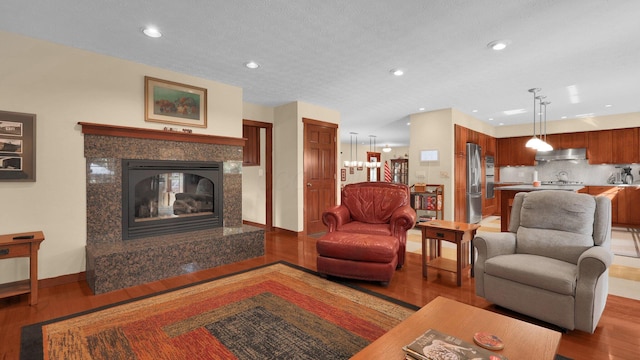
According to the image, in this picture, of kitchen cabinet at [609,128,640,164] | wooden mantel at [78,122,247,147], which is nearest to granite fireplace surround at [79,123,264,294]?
wooden mantel at [78,122,247,147]

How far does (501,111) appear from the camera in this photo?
6410 mm

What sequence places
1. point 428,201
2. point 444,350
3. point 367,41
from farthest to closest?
point 428,201 → point 367,41 → point 444,350

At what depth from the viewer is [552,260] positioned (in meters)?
2.49

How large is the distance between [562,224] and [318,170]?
406 centimetres

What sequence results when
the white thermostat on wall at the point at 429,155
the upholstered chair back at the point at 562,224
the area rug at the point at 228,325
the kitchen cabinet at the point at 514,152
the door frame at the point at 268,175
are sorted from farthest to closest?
1. the kitchen cabinet at the point at 514,152
2. the white thermostat on wall at the point at 429,155
3. the door frame at the point at 268,175
4. the upholstered chair back at the point at 562,224
5. the area rug at the point at 228,325

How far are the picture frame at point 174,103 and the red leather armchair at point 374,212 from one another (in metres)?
2.35

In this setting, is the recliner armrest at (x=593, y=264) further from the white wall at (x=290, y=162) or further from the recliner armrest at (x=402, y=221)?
the white wall at (x=290, y=162)

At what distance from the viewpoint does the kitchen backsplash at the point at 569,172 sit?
720cm

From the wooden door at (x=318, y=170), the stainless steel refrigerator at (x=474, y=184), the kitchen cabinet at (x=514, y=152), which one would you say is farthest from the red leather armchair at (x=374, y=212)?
the kitchen cabinet at (x=514, y=152)

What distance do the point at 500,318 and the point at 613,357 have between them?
103cm

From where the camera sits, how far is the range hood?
7.25m

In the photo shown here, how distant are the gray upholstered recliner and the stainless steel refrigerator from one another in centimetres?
389

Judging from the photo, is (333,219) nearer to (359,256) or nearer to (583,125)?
(359,256)

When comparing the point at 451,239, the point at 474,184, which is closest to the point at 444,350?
the point at 451,239
